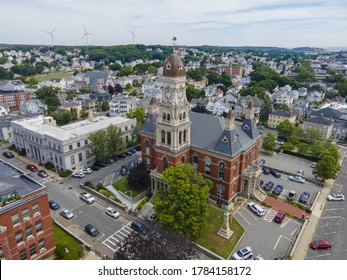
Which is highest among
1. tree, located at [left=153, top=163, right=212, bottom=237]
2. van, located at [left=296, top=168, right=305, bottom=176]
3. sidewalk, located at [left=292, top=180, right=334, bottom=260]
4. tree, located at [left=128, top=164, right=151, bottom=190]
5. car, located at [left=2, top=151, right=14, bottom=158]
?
tree, located at [left=153, top=163, right=212, bottom=237]

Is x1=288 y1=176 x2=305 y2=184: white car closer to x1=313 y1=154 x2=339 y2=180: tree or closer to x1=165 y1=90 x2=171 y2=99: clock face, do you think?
x1=313 y1=154 x2=339 y2=180: tree

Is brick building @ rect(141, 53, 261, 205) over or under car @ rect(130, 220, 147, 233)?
over

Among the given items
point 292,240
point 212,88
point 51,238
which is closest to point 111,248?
point 51,238

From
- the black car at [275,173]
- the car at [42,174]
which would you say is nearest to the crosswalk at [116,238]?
the car at [42,174]

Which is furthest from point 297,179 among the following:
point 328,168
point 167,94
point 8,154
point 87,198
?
point 8,154

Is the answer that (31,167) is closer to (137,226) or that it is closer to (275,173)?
(137,226)

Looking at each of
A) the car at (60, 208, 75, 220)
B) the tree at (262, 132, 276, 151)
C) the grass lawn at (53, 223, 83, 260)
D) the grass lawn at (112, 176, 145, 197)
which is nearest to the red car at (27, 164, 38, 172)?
the grass lawn at (112, 176, 145, 197)
